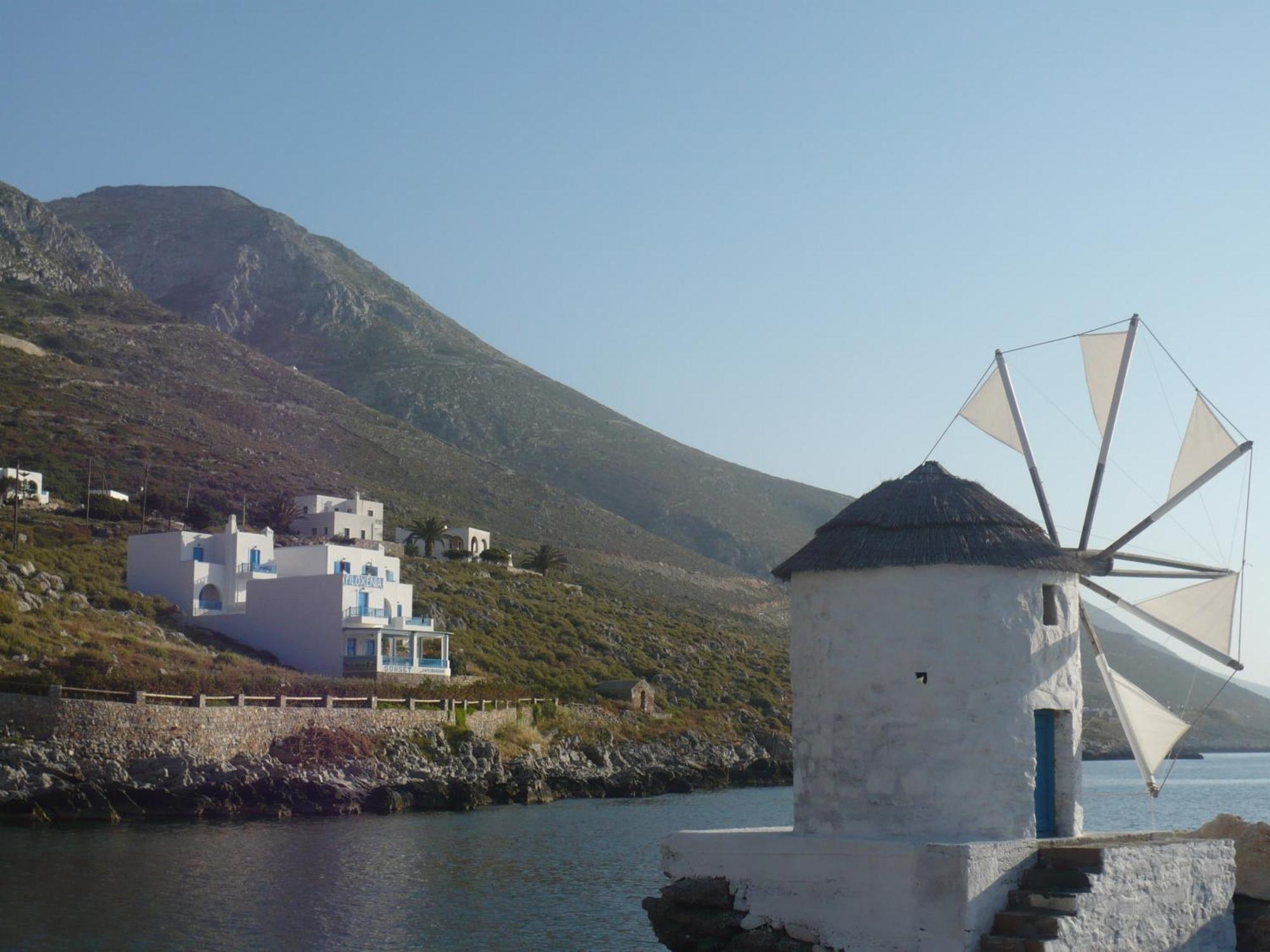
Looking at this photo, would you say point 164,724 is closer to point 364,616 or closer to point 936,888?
point 364,616

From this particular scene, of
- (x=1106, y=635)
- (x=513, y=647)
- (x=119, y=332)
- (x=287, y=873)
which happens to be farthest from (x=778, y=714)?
(x=1106, y=635)

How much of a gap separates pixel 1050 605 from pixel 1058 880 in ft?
10.1

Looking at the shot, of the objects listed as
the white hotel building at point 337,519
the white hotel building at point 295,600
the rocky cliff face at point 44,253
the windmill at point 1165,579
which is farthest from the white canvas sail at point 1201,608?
the rocky cliff face at point 44,253

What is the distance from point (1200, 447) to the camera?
1603 cm

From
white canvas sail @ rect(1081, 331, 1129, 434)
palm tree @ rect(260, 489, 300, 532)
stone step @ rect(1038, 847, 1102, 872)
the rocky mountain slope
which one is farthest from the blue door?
the rocky mountain slope

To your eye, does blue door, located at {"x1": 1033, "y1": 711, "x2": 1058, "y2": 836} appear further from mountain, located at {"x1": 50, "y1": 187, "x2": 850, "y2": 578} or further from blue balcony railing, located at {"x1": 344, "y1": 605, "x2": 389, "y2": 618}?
mountain, located at {"x1": 50, "y1": 187, "x2": 850, "y2": 578}

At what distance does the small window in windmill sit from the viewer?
14648 mm

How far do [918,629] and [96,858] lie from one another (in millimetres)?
19172

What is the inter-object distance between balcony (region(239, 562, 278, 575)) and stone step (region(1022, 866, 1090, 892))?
45190mm

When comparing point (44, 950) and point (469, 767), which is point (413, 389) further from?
point (44, 950)

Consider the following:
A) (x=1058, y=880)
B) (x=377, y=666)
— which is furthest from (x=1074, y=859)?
(x=377, y=666)

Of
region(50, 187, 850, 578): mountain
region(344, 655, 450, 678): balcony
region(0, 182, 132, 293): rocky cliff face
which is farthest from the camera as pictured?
region(50, 187, 850, 578): mountain

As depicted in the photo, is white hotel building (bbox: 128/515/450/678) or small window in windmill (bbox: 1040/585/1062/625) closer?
small window in windmill (bbox: 1040/585/1062/625)

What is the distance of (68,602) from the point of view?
4631 centimetres
